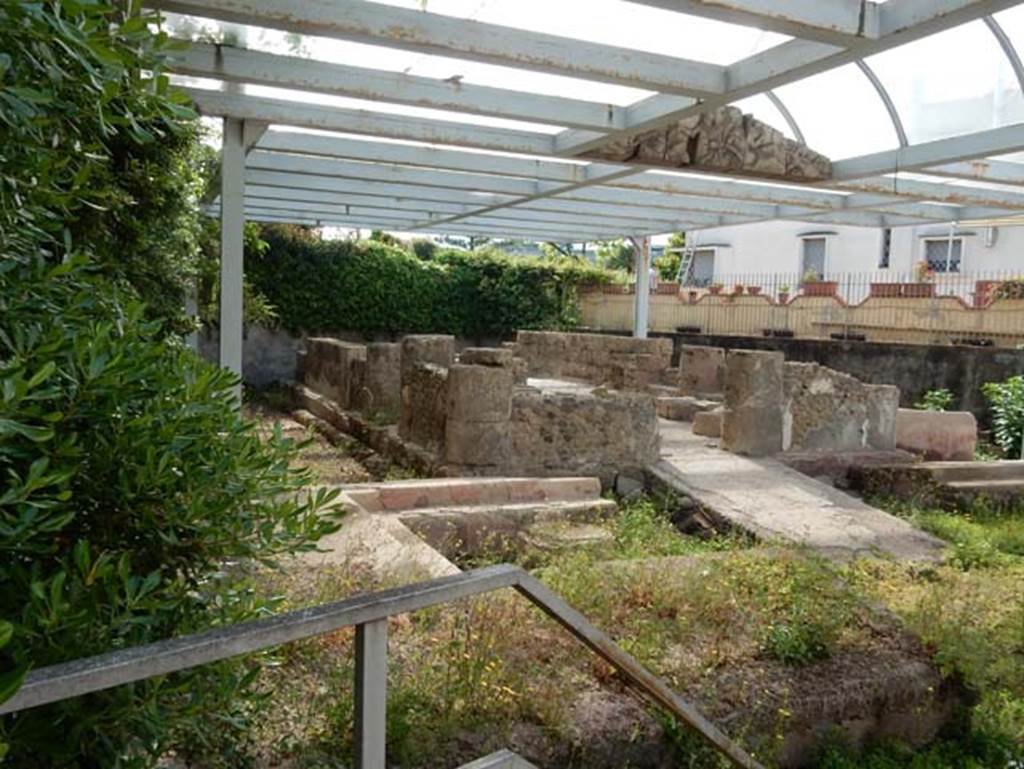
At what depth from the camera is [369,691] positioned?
1.85 metres

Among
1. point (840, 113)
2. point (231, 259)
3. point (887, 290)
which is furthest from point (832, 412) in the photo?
point (887, 290)

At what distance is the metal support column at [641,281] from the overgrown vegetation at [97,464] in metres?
13.2

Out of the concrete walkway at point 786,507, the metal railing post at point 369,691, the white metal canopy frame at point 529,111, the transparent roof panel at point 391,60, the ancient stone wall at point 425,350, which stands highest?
the transparent roof panel at point 391,60

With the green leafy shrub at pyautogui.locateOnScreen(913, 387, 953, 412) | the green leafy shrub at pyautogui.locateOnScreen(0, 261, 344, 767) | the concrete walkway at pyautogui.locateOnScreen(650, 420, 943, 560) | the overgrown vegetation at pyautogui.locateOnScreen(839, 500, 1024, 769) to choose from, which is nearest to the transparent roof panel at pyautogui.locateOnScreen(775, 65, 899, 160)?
the concrete walkway at pyautogui.locateOnScreen(650, 420, 943, 560)

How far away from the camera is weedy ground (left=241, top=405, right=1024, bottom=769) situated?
2865 mm

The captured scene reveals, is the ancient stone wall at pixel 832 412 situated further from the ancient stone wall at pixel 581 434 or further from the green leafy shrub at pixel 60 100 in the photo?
the green leafy shrub at pixel 60 100

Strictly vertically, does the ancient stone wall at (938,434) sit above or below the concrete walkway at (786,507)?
above

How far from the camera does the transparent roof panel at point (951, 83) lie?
19.3 feet

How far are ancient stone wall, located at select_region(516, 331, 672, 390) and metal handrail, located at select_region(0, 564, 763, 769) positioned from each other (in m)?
10.1

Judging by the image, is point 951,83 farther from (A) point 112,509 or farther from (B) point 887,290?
(B) point 887,290

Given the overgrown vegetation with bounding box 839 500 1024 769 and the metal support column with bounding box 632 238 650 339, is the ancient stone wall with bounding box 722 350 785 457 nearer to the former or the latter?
the overgrown vegetation with bounding box 839 500 1024 769

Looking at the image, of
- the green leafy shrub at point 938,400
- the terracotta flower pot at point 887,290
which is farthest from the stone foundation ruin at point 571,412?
the terracotta flower pot at point 887,290

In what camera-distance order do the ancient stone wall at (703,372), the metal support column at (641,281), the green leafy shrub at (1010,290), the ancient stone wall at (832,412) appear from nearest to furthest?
1. the ancient stone wall at (832,412)
2. the ancient stone wall at (703,372)
3. the green leafy shrub at (1010,290)
4. the metal support column at (641,281)

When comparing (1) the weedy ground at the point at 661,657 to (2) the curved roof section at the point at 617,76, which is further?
(2) the curved roof section at the point at 617,76
